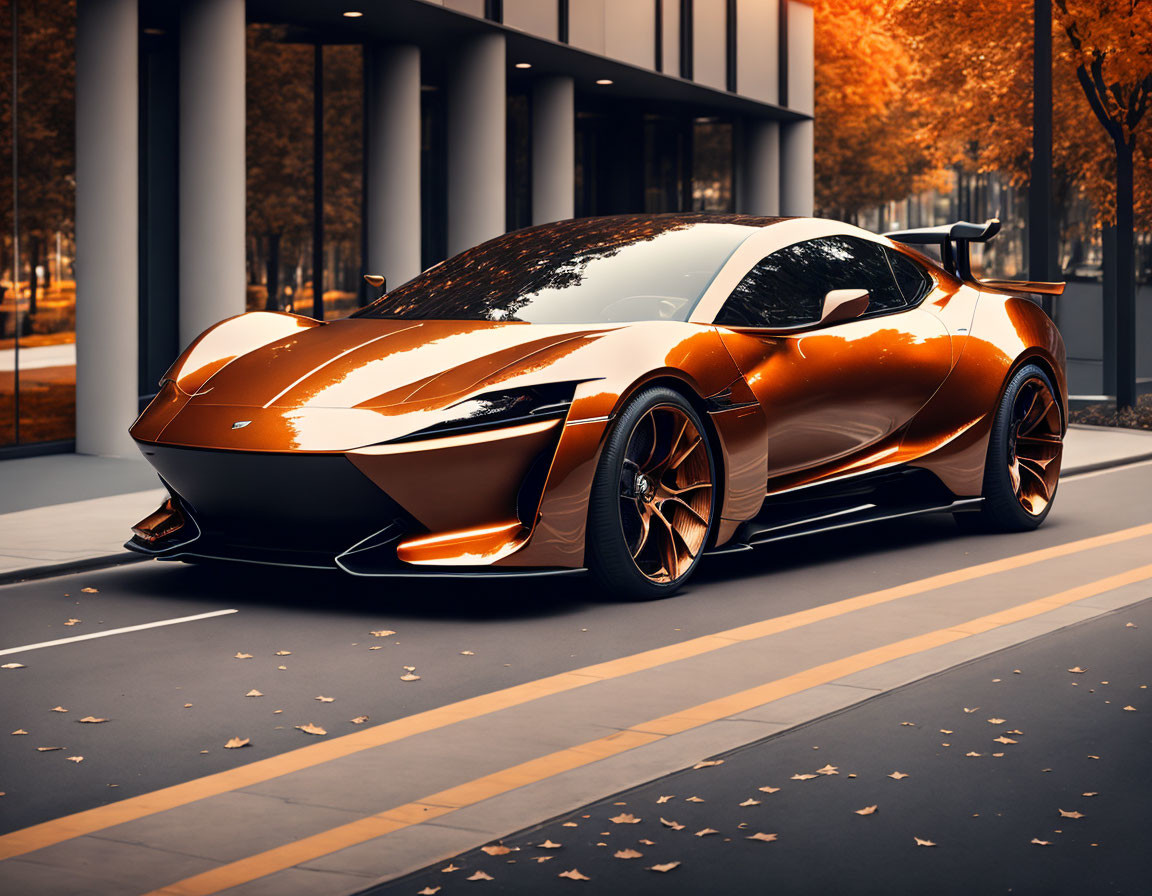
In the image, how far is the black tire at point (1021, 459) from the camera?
9.68m

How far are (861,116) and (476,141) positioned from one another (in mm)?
35768

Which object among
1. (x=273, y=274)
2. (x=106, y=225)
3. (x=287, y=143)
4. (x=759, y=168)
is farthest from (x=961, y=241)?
(x=759, y=168)

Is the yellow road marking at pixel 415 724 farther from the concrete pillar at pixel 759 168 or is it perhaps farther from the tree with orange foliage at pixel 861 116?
the tree with orange foliage at pixel 861 116

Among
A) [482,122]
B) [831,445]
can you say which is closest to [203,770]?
[831,445]

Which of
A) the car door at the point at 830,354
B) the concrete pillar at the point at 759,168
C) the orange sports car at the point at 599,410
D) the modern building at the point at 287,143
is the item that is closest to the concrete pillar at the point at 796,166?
the concrete pillar at the point at 759,168

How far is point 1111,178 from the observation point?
82.0ft

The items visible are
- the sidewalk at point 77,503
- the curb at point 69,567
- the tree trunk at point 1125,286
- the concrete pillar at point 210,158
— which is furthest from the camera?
the tree trunk at point 1125,286

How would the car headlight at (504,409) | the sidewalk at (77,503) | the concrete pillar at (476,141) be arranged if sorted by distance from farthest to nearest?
1. the concrete pillar at (476,141)
2. the sidewalk at (77,503)
3. the car headlight at (504,409)

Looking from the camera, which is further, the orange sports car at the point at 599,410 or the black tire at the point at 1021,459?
the black tire at the point at 1021,459

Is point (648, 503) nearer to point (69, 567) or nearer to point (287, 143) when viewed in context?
point (69, 567)

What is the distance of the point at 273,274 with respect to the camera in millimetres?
18094

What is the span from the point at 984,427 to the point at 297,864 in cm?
603

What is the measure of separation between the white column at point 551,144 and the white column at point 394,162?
3.51 meters

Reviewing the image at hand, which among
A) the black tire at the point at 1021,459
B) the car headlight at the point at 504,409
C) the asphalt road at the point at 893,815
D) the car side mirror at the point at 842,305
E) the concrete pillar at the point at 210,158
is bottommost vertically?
the asphalt road at the point at 893,815
